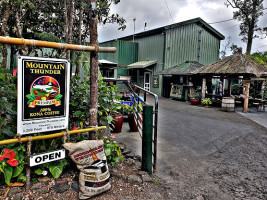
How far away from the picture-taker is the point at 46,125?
8.63 feet

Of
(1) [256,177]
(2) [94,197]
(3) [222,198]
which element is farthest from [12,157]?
(1) [256,177]

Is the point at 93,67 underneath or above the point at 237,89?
above

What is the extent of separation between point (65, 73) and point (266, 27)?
24.0 m

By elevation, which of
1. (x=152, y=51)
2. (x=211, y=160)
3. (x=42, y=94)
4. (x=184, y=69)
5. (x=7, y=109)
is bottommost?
(x=211, y=160)

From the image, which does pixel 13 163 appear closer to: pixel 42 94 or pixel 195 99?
pixel 42 94

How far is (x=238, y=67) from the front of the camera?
11.6m

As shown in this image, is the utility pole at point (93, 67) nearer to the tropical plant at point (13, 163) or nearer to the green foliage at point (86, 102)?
the green foliage at point (86, 102)

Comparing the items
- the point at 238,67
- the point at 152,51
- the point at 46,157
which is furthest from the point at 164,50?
the point at 46,157

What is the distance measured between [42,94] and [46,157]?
0.84 m

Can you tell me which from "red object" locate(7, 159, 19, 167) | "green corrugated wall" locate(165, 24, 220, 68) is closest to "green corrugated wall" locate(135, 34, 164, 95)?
"green corrugated wall" locate(165, 24, 220, 68)

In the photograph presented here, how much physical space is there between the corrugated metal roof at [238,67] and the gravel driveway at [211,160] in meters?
4.55

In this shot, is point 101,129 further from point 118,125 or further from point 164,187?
point 118,125

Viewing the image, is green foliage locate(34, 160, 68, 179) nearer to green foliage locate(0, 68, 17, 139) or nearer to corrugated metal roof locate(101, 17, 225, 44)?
green foliage locate(0, 68, 17, 139)

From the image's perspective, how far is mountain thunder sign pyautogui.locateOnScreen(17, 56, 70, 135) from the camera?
240cm
